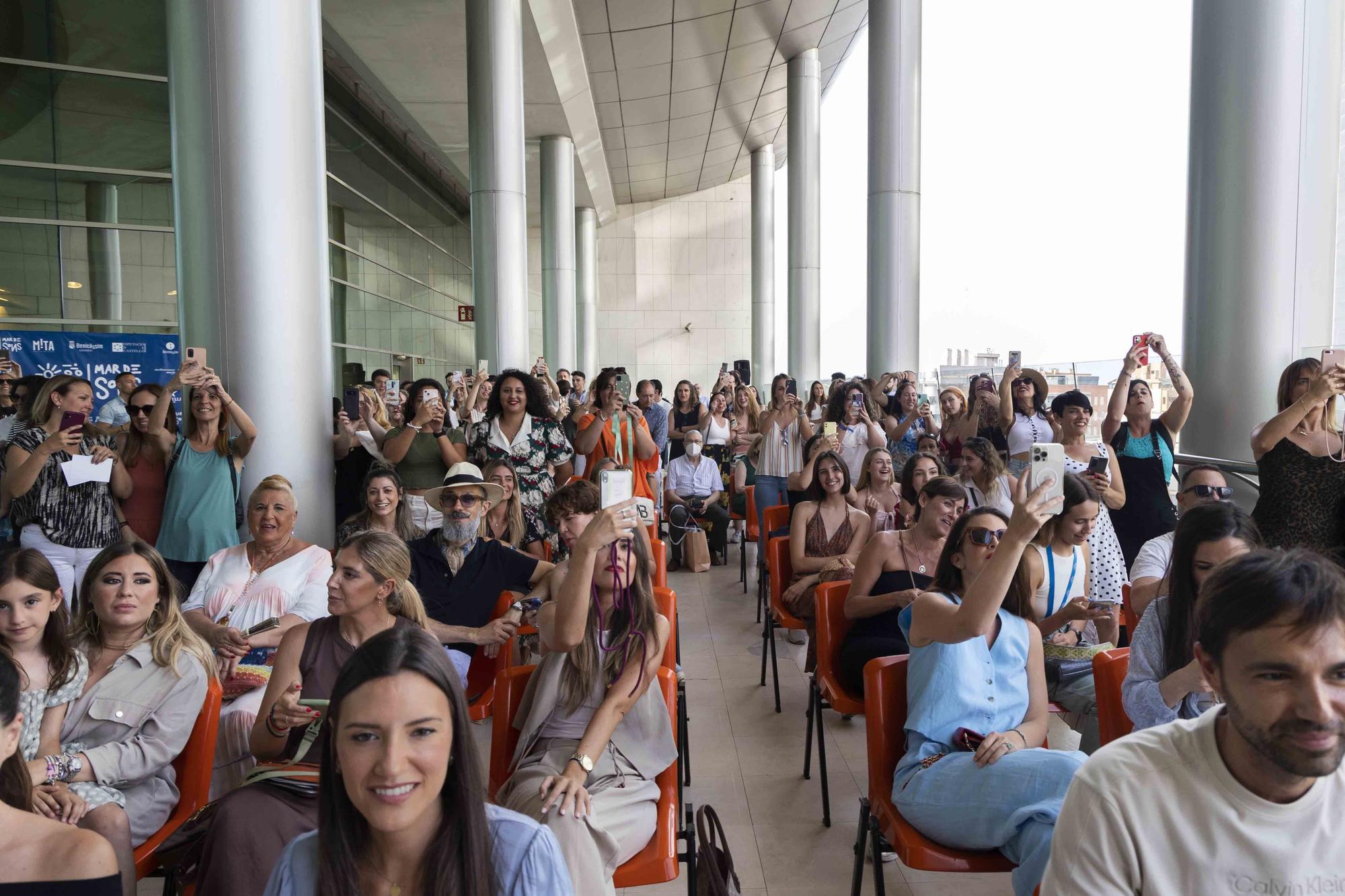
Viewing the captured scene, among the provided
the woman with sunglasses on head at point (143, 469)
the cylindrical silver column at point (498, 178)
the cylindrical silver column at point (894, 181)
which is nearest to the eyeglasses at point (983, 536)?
the woman with sunglasses on head at point (143, 469)

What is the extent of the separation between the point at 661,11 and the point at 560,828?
44.3 feet

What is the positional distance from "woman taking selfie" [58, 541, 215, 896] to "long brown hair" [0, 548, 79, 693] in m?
0.09

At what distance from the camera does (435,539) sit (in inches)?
162

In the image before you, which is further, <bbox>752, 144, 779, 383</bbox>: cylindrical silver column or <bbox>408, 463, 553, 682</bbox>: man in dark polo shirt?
<bbox>752, 144, 779, 383</bbox>: cylindrical silver column

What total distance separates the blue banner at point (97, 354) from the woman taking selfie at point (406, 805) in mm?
7657

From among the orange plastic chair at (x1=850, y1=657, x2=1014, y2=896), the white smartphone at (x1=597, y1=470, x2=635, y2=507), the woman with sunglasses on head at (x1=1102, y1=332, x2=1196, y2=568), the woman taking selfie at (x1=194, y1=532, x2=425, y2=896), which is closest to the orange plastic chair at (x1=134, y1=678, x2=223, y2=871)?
the woman taking selfie at (x1=194, y1=532, x2=425, y2=896)

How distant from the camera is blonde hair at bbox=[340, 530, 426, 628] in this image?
8.95ft

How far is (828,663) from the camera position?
3766 mm

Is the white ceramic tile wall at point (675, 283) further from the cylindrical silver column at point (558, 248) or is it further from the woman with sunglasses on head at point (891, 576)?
the woman with sunglasses on head at point (891, 576)

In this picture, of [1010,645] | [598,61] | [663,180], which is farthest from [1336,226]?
[663,180]

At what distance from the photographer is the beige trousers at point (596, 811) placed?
217cm

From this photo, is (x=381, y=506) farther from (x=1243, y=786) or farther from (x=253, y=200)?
(x=1243, y=786)

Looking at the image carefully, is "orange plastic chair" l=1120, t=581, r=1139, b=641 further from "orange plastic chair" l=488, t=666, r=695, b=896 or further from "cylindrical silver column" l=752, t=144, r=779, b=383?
"cylindrical silver column" l=752, t=144, r=779, b=383

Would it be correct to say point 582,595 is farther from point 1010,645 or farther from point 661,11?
point 661,11
